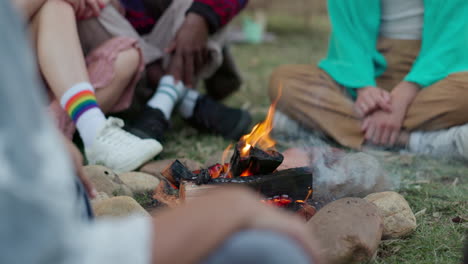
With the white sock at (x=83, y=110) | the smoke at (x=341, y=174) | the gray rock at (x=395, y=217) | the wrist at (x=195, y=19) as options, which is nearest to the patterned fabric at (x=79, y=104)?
the white sock at (x=83, y=110)

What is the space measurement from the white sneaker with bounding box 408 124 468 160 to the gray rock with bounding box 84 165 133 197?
4.78ft

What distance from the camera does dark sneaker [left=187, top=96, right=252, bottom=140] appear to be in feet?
8.95

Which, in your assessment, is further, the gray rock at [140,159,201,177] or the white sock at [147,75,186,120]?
the white sock at [147,75,186,120]

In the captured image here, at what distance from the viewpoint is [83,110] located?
85.4 inches

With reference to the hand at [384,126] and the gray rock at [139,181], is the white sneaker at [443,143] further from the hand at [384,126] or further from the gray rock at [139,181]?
the gray rock at [139,181]

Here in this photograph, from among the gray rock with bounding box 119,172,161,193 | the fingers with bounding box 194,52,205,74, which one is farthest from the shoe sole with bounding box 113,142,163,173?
the fingers with bounding box 194,52,205,74

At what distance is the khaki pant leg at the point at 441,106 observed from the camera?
2.40m

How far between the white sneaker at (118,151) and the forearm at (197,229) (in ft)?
4.70

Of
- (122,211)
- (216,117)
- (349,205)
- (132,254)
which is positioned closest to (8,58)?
(132,254)

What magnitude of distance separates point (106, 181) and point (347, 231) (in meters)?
0.94

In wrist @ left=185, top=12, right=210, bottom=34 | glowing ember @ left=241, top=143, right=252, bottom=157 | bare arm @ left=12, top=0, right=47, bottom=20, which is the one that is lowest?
glowing ember @ left=241, top=143, right=252, bottom=157

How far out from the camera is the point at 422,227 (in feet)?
5.57

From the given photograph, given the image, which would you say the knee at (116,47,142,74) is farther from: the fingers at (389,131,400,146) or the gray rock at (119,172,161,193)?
the fingers at (389,131,400,146)

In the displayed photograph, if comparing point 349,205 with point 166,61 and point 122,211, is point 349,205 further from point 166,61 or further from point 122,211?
point 166,61
